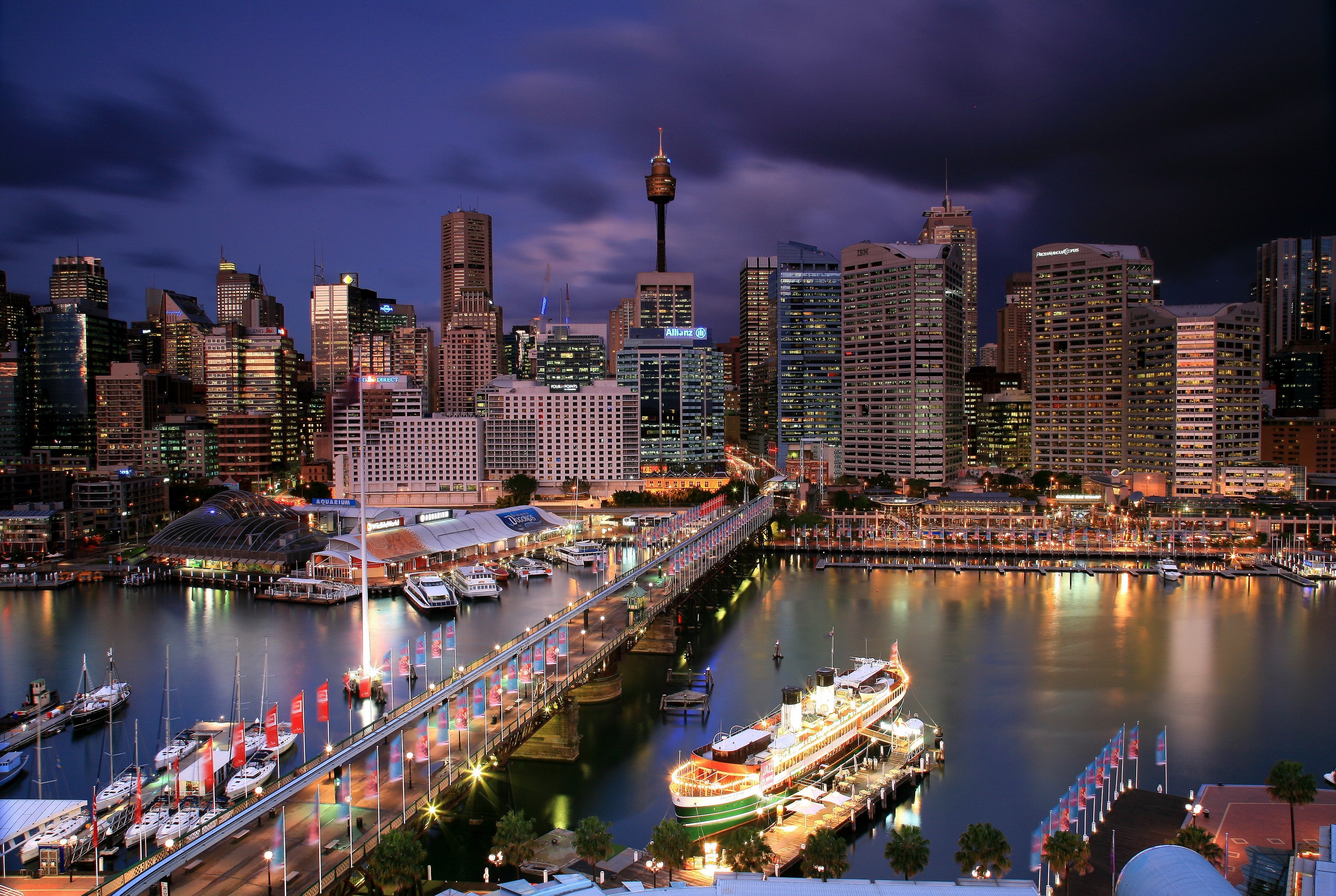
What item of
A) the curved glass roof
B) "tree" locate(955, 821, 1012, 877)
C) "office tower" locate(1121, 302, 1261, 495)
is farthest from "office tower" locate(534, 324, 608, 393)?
"tree" locate(955, 821, 1012, 877)

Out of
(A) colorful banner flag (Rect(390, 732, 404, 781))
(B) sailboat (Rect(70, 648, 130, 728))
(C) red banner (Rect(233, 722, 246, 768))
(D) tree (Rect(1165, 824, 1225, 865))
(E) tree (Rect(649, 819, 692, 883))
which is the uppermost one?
(A) colorful banner flag (Rect(390, 732, 404, 781))

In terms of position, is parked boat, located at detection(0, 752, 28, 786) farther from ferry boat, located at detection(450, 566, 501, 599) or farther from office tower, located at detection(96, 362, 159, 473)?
office tower, located at detection(96, 362, 159, 473)

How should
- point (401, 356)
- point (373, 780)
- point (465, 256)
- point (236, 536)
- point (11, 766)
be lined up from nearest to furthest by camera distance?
point (373, 780) < point (11, 766) < point (236, 536) < point (401, 356) < point (465, 256)

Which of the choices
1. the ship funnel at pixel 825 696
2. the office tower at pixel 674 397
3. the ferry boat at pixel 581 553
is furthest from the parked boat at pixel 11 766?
the office tower at pixel 674 397

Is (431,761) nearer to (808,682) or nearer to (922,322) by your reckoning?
(808,682)

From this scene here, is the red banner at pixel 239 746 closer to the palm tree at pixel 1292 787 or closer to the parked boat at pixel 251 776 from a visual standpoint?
the parked boat at pixel 251 776

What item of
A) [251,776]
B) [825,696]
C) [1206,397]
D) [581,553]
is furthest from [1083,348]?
[251,776]

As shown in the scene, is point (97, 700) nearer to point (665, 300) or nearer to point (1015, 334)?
point (665, 300)
